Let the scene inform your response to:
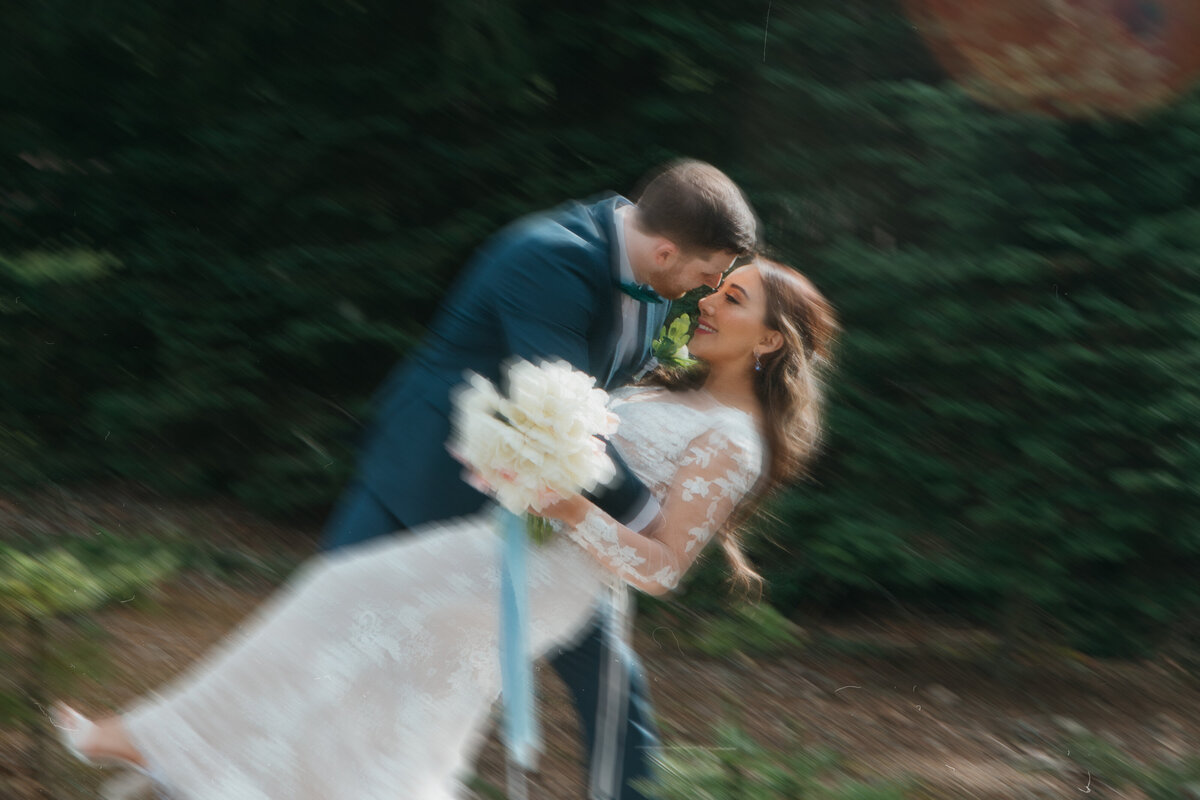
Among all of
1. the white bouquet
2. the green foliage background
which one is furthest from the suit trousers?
the green foliage background

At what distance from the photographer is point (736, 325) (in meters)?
3.35

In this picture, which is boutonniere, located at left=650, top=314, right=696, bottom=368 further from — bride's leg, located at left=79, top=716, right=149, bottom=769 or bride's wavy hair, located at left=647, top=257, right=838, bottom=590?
bride's leg, located at left=79, top=716, right=149, bottom=769

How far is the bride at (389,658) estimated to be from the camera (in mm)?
2838

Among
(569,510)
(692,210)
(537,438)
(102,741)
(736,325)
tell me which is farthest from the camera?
(736,325)

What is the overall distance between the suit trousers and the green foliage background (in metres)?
2.41

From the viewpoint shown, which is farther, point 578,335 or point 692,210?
point 692,210

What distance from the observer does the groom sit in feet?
9.96

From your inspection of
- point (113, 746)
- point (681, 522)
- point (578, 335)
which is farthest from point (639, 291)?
point (113, 746)

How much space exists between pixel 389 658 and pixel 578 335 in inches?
34.1

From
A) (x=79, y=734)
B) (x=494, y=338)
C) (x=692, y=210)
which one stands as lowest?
(x=79, y=734)

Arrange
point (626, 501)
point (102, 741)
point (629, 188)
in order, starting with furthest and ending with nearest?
point (629, 188)
point (626, 501)
point (102, 741)

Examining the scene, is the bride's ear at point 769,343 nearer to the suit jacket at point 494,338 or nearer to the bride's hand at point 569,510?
the suit jacket at point 494,338

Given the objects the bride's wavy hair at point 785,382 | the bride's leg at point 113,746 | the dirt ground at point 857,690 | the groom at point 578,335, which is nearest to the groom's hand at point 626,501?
the groom at point 578,335

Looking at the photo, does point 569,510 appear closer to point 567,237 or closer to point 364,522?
point 364,522
